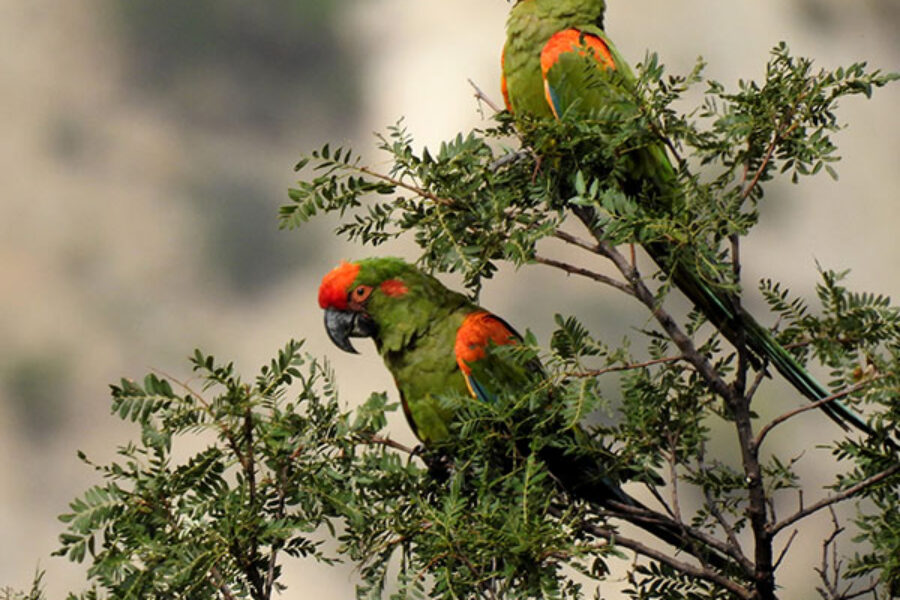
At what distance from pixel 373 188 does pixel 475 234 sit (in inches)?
5.2

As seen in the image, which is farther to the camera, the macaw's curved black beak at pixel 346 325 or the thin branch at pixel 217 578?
the macaw's curved black beak at pixel 346 325

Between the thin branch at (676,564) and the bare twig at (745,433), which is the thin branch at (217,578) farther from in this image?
the bare twig at (745,433)

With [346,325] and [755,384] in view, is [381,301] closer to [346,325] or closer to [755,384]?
[346,325]

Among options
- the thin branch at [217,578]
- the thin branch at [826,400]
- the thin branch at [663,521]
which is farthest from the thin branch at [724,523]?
the thin branch at [217,578]

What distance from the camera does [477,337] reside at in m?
1.36

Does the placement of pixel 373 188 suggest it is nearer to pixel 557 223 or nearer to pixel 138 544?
pixel 557 223

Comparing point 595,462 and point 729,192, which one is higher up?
point 729,192

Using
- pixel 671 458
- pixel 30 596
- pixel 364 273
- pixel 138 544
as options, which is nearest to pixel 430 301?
pixel 364 273

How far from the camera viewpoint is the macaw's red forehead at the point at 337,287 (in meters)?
1.41

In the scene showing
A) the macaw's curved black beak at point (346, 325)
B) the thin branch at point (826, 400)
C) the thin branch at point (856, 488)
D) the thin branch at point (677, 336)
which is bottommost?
the thin branch at point (856, 488)

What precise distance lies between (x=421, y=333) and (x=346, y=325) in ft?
0.39

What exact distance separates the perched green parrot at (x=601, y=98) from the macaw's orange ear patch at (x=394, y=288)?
1.02 ft

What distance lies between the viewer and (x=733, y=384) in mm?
1154

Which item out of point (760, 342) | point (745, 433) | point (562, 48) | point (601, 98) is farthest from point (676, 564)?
point (562, 48)
